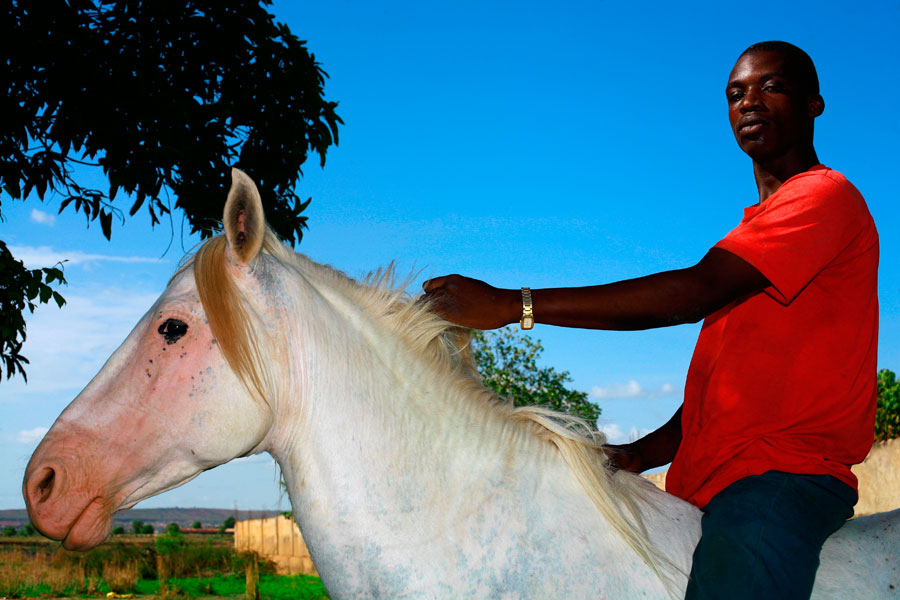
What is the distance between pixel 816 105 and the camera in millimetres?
2133

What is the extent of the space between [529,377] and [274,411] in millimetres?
17323

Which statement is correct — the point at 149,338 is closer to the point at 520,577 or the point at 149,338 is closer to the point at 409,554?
the point at 409,554

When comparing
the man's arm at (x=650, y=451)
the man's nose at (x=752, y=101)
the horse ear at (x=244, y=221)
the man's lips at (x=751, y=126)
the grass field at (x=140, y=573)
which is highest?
the man's nose at (x=752, y=101)

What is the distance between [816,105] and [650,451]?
4.24ft

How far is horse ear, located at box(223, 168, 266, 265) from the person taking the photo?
1.75 metres

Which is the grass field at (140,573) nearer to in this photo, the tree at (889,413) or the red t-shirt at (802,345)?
the tree at (889,413)

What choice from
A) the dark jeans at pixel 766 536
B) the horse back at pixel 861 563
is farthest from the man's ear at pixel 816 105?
the horse back at pixel 861 563

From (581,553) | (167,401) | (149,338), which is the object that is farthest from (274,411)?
(581,553)

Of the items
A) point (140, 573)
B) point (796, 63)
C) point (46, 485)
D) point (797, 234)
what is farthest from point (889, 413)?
point (140, 573)

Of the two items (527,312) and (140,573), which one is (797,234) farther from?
(140,573)

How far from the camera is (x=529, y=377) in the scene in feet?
61.7

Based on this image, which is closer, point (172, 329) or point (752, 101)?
point (172, 329)

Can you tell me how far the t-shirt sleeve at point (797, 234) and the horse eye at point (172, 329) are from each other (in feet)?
4.68

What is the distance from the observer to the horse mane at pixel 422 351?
1.75 m
